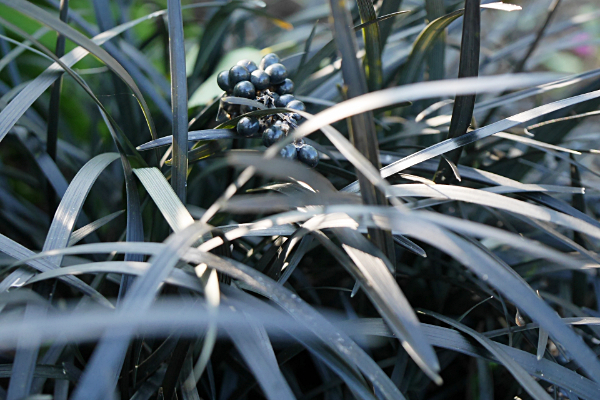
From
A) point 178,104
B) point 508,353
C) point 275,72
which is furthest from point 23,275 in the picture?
point 508,353

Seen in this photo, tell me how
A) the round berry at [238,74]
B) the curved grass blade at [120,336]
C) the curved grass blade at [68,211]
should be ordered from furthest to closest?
the round berry at [238,74], the curved grass blade at [68,211], the curved grass blade at [120,336]

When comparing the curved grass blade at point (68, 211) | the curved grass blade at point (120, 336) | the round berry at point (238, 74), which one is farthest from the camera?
the round berry at point (238, 74)

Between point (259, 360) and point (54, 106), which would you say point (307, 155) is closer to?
→ point (259, 360)

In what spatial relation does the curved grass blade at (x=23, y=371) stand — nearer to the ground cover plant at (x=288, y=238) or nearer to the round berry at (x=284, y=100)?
the ground cover plant at (x=288, y=238)

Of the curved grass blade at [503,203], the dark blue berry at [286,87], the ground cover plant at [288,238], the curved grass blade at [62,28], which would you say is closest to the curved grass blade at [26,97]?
the ground cover plant at [288,238]

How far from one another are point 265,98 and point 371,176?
215 millimetres

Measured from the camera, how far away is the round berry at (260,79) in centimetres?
40

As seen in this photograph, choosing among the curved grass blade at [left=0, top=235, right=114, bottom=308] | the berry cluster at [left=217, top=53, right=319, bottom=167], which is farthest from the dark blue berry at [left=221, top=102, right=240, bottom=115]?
the curved grass blade at [left=0, top=235, right=114, bottom=308]

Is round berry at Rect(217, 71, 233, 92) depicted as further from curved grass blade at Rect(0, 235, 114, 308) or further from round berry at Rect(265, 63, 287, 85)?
curved grass blade at Rect(0, 235, 114, 308)

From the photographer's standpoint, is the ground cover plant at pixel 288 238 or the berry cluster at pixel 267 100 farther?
the berry cluster at pixel 267 100

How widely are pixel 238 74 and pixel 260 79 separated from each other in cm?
2

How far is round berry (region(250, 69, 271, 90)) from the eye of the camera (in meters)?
0.40

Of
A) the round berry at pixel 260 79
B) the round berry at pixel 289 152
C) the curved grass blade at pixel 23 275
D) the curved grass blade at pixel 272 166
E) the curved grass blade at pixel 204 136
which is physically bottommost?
the curved grass blade at pixel 23 275

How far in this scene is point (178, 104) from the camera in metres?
0.35
